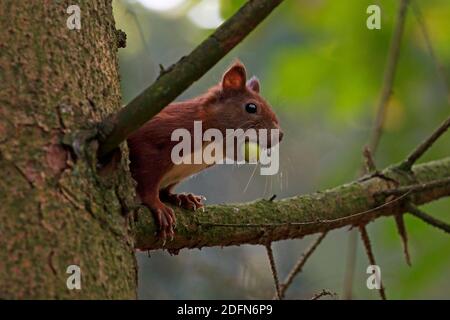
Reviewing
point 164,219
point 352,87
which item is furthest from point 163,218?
point 352,87

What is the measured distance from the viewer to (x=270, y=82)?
435 cm

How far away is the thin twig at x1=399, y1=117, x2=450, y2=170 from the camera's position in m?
3.08

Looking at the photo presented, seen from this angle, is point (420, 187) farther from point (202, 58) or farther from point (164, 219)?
point (202, 58)

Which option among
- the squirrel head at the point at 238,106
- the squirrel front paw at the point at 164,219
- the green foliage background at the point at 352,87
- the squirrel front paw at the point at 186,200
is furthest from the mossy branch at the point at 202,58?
the green foliage background at the point at 352,87

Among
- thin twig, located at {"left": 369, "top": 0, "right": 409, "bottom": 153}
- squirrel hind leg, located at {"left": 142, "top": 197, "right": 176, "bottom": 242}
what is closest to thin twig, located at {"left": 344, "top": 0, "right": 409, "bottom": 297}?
thin twig, located at {"left": 369, "top": 0, "right": 409, "bottom": 153}

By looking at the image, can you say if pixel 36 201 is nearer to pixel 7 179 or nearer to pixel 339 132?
pixel 7 179

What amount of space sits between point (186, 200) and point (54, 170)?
1.23 meters

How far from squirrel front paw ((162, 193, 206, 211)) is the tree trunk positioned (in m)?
0.86

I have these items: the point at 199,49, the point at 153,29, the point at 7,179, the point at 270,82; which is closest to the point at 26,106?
the point at 7,179

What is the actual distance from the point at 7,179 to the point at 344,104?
8.83ft

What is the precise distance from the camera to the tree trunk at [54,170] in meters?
1.86

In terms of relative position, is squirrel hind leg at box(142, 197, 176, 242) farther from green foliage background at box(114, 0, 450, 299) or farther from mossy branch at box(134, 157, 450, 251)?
green foliage background at box(114, 0, 450, 299)

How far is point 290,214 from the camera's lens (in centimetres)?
304
